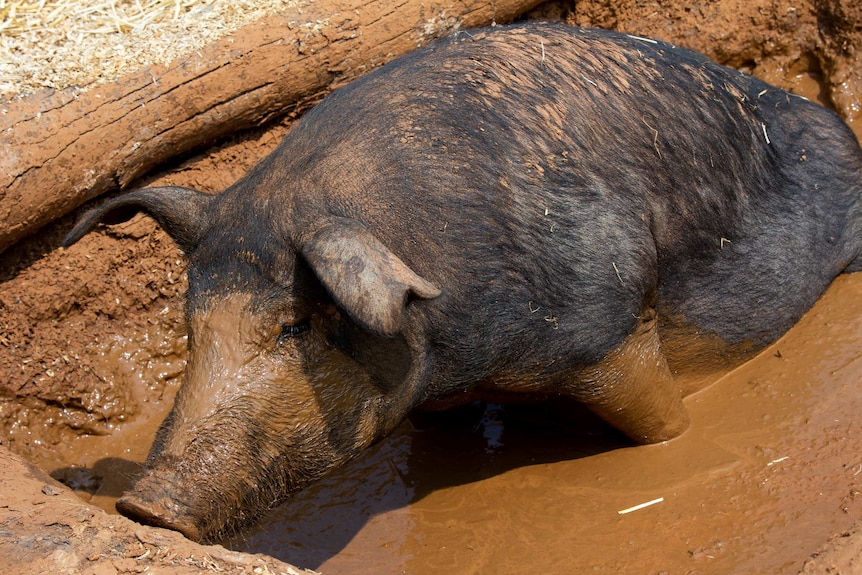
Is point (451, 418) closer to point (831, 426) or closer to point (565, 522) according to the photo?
point (565, 522)

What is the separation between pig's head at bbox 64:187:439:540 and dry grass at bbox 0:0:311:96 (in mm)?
1998

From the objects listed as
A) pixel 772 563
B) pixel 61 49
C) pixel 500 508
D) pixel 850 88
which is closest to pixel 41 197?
pixel 61 49

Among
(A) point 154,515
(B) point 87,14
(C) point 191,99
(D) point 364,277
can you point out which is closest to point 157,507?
(A) point 154,515

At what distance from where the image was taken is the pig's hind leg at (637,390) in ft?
17.0

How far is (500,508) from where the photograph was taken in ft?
18.1

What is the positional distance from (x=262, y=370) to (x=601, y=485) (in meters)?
2.13

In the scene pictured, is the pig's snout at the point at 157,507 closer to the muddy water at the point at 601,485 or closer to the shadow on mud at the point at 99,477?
the muddy water at the point at 601,485

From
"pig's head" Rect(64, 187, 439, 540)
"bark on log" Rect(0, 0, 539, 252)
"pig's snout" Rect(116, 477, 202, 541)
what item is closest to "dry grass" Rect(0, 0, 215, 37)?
"bark on log" Rect(0, 0, 539, 252)

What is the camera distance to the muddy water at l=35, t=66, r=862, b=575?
15.7ft

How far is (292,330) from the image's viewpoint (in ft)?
14.7

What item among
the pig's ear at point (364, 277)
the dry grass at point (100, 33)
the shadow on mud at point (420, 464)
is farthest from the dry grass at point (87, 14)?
the pig's ear at point (364, 277)

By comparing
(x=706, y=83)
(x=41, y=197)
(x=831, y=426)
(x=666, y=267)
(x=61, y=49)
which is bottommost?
(x=831, y=426)

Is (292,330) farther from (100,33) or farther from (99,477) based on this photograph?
(100,33)

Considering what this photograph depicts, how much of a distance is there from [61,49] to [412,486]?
3744mm
